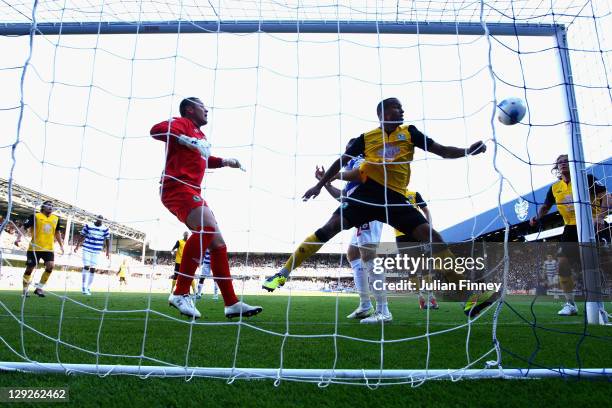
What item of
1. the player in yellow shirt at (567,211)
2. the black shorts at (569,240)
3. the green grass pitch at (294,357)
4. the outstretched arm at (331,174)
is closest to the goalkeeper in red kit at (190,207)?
the green grass pitch at (294,357)

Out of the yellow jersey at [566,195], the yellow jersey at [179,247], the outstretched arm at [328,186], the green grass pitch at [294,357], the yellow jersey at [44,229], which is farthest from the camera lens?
the yellow jersey at [179,247]

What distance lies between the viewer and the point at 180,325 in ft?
12.1

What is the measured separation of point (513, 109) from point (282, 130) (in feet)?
5.75

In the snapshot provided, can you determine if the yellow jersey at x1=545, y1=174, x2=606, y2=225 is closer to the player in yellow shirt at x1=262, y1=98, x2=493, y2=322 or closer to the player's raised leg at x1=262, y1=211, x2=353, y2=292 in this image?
the player in yellow shirt at x1=262, y1=98, x2=493, y2=322

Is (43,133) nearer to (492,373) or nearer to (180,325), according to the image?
(180,325)

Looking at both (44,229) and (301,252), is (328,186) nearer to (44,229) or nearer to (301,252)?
(301,252)

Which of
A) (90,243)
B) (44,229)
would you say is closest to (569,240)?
(44,229)

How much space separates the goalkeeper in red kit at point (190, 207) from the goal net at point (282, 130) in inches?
5.2

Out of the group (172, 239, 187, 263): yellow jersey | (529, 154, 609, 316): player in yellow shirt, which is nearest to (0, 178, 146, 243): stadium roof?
(172, 239, 187, 263): yellow jersey

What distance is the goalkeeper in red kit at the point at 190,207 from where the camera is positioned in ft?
10.2

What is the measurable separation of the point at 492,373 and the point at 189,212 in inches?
89.5

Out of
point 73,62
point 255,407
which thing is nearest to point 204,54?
point 73,62

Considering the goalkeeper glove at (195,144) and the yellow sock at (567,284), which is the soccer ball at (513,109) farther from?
A: the yellow sock at (567,284)

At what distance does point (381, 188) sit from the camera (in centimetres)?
364
